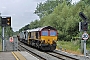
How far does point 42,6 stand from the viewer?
124188mm

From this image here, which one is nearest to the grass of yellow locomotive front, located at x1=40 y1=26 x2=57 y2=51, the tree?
yellow locomotive front, located at x1=40 y1=26 x2=57 y2=51

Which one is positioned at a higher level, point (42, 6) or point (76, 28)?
point (42, 6)

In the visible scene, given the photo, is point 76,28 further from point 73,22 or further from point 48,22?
point 48,22

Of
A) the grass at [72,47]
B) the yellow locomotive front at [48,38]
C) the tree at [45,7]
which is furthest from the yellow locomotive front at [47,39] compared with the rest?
the tree at [45,7]

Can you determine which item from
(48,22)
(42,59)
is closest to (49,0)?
(48,22)

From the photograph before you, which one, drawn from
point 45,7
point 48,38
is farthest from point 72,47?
point 45,7

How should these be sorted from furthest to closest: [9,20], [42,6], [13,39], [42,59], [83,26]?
[42,6] < [13,39] < [9,20] < [42,59] < [83,26]

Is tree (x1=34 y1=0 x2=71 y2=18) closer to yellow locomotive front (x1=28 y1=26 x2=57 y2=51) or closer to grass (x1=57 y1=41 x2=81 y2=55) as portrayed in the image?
grass (x1=57 y1=41 x2=81 y2=55)

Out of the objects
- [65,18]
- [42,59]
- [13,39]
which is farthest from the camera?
[65,18]

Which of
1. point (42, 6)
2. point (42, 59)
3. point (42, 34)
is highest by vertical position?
point (42, 6)

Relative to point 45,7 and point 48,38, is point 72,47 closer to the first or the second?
point 48,38

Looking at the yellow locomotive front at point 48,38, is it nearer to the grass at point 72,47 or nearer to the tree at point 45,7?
the grass at point 72,47

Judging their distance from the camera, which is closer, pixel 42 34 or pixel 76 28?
pixel 42 34

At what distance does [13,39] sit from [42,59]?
10.3 m
